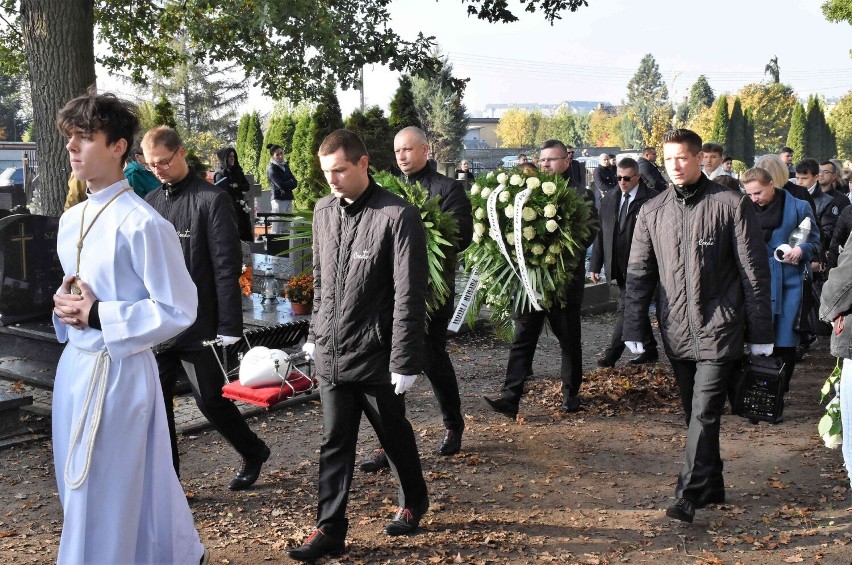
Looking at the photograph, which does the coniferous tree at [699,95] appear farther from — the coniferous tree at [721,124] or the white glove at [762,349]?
the white glove at [762,349]

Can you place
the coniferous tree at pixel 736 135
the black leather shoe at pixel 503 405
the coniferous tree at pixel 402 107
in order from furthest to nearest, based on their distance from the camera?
the coniferous tree at pixel 736 135 → the coniferous tree at pixel 402 107 → the black leather shoe at pixel 503 405

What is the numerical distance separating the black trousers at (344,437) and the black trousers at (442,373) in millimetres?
1524

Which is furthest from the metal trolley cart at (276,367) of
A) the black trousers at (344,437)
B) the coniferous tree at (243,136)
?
the coniferous tree at (243,136)

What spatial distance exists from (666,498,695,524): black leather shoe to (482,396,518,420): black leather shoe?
91.0 inches

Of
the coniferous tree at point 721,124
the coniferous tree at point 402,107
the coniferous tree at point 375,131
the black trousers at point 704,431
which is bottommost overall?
the black trousers at point 704,431

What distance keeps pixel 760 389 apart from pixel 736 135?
204ft

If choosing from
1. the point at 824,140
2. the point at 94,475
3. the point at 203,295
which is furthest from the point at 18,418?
the point at 824,140

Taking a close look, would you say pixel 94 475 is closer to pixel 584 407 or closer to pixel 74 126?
pixel 74 126

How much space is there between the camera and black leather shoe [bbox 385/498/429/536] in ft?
17.8

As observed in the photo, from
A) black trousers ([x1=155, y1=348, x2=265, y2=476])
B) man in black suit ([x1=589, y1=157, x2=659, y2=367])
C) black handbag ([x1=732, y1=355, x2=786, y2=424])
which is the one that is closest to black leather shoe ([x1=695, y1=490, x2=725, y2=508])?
black handbag ([x1=732, y1=355, x2=786, y2=424])

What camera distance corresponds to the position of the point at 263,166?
39781 millimetres

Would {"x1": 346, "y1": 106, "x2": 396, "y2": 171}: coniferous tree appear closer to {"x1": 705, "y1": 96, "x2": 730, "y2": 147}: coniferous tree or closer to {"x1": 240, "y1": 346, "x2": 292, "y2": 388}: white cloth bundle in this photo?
{"x1": 240, "y1": 346, "x2": 292, "y2": 388}: white cloth bundle

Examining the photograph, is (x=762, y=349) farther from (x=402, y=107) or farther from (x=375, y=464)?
(x=402, y=107)

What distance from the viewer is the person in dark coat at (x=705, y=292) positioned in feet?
18.6
